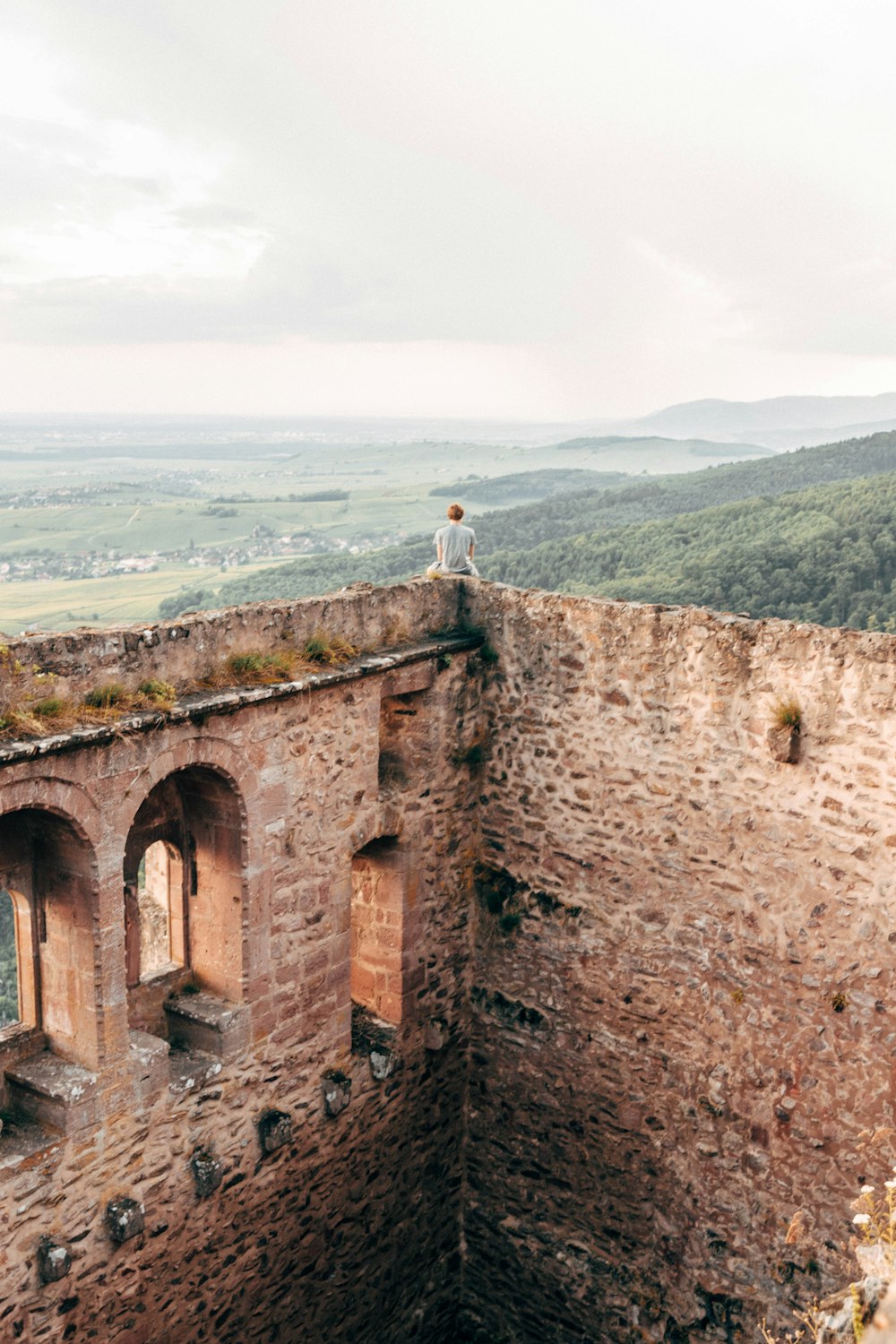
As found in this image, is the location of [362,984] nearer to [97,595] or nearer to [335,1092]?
[335,1092]

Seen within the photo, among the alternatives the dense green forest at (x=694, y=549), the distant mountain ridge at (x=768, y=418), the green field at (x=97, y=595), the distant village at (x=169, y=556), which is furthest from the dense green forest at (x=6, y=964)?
the distant mountain ridge at (x=768, y=418)

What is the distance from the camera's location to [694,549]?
2303cm

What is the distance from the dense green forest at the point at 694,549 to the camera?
55.0 feet

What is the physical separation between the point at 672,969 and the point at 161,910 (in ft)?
13.0

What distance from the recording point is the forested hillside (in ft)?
53.1

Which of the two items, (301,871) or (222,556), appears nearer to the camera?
(301,871)

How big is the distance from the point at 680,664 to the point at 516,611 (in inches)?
60.1

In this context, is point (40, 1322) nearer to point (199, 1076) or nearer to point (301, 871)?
point (199, 1076)

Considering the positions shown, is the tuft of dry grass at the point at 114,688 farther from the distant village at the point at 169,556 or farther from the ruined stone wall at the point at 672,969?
the distant village at the point at 169,556

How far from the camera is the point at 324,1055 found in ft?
30.3

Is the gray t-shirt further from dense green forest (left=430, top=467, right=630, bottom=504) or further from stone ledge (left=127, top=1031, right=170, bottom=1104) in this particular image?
dense green forest (left=430, top=467, right=630, bottom=504)

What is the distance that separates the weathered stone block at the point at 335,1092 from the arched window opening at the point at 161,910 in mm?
1543

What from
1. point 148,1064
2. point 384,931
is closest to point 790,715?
point 384,931

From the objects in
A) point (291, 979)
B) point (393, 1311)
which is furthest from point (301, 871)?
point (393, 1311)
